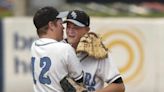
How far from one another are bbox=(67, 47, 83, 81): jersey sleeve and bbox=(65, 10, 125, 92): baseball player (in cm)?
7

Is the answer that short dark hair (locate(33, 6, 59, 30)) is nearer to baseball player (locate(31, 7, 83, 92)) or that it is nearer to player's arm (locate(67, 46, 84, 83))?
baseball player (locate(31, 7, 83, 92))

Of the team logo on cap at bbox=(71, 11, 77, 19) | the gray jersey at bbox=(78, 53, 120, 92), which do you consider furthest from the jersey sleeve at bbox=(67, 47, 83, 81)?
the team logo on cap at bbox=(71, 11, 77, 19)

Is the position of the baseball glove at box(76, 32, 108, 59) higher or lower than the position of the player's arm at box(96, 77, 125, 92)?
higher

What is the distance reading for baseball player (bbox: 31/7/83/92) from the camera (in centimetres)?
Answer: 522

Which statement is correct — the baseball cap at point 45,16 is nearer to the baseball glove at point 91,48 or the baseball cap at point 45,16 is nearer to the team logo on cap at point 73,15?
the team logo on cap at point 73,15

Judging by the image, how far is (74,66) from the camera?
17.1 feet

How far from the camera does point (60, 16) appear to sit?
208 inches

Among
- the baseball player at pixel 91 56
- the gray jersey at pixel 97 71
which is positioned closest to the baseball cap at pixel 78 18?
the baseball player at pixel 91 56

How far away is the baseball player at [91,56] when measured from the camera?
17.2 feet

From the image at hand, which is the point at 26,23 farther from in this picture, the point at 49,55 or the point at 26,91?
the point at 49,55

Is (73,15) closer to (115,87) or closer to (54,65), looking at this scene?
(54,65)

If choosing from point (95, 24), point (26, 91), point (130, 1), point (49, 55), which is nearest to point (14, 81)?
point (26, 91)

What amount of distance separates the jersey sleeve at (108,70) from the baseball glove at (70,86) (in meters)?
0.19

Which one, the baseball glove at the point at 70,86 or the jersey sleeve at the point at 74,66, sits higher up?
the jersey sleeve at the point at 74,66
